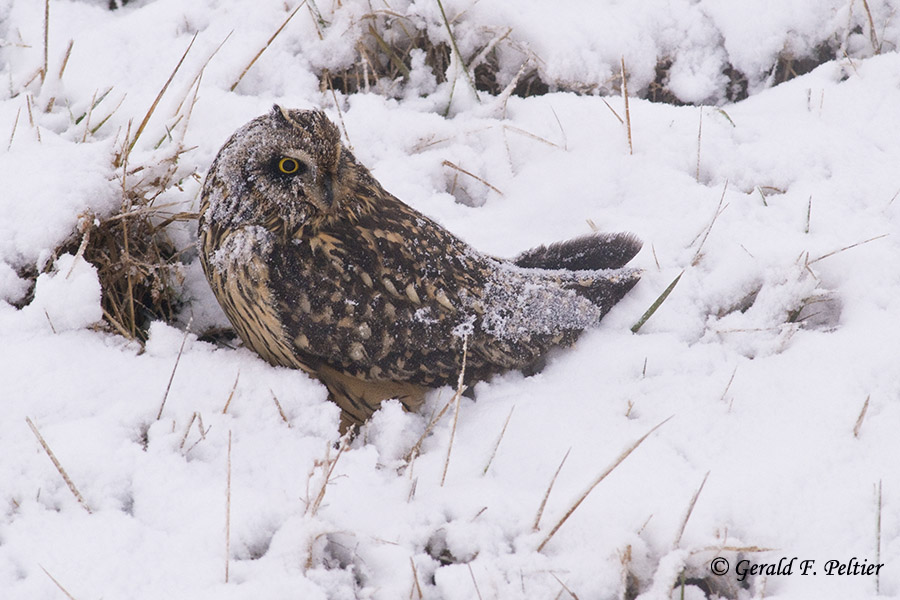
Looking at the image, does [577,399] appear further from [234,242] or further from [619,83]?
[619,83]

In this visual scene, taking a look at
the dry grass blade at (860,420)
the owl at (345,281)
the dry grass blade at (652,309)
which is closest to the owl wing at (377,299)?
the owl at (345,281)

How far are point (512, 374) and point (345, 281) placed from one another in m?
0.72

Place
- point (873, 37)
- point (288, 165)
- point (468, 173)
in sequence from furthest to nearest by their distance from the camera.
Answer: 1. point (873, 37)
2. point (468, 173)
3. point (288, 165)

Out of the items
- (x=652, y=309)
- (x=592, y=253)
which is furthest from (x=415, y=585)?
(x=592, y=253)

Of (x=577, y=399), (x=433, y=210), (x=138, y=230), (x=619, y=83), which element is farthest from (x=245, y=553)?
(x=619, y=83)

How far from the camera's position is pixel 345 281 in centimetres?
243

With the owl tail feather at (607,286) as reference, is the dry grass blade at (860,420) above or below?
below

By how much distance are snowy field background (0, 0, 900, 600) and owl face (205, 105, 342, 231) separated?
1.63 feet

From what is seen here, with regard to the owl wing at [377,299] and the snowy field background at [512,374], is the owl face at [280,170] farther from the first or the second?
the snowy field background at [512,374]

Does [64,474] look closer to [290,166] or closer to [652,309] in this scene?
[290,166]

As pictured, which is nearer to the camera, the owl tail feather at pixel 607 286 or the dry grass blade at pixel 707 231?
the owl tail feather at pixel 607 286

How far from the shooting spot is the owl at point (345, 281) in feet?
7.79

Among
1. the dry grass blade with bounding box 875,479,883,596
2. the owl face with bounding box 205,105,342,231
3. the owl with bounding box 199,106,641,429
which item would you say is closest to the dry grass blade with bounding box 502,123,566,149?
the owl with bounding box 199,106,641,429

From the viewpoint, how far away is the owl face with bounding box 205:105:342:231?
230 cm
